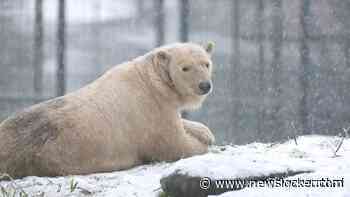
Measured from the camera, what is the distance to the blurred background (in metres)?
6.18

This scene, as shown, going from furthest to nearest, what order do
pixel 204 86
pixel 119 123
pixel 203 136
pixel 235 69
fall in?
pixel 235 69
pixel 203 136
pixel 204 86
pixel 119 123

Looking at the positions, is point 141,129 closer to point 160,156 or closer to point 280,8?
point 160,156

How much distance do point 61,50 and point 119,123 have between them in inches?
86.5

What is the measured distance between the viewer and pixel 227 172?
9.76 ft

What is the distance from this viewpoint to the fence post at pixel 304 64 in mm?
6145

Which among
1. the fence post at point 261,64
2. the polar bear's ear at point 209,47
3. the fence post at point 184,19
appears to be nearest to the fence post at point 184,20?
the fence post at point 184,19

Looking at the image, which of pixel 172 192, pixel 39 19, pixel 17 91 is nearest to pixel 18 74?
pixel 17 91

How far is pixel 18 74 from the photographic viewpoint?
636 centimetres

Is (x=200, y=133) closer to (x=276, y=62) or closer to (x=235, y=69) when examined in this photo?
(x=235, y=69)

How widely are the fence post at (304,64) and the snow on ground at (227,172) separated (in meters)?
1.97

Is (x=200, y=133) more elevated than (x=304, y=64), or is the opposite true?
(x=304, y=64)

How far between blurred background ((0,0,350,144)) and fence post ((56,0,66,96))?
10mm

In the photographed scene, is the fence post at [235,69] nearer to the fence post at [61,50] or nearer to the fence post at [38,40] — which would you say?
the fence post at [61,50]

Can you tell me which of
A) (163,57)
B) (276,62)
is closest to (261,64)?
(276,62)
